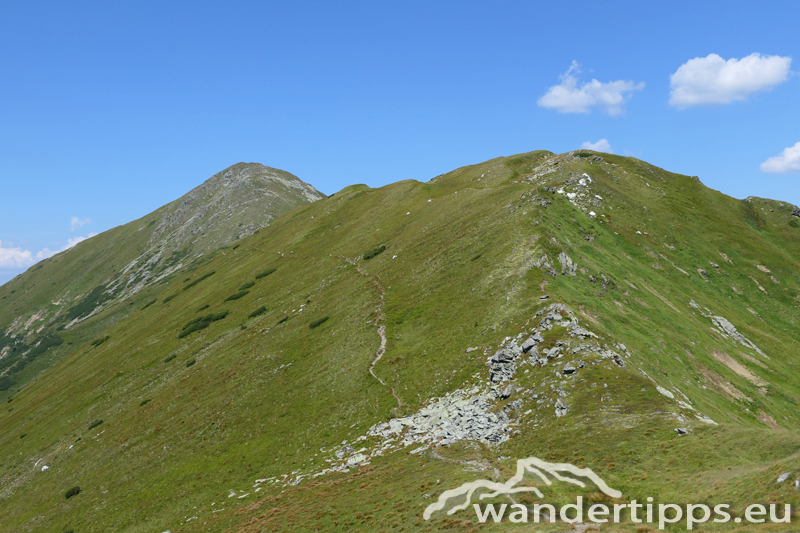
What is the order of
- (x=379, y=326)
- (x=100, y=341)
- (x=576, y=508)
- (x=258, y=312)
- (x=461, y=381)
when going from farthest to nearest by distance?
(x=100, y=341) < (x=258, y=312) < (x=379, y=326) < (x=461, y=381) < (x=576, y=508)

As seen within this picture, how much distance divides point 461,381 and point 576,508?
18974mm

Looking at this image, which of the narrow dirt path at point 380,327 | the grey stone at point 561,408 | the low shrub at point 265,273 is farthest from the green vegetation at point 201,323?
the grey stone at point 561,408

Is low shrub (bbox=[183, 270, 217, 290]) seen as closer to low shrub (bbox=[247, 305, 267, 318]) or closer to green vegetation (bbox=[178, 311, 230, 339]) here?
green vegetation (bbox=[178, 311, 230, 339])

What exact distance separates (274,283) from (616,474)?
280ft

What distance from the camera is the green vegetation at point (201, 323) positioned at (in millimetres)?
94562

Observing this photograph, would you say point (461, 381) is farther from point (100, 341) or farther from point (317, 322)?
point (100, 341)

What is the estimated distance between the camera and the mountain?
30438 millimetres

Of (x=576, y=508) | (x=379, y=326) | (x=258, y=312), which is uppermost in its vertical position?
(x=258, y=312)

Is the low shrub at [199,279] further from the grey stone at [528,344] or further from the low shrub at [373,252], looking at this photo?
the grey stone at [528,344]

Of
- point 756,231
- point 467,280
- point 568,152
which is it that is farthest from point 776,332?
point 568,152

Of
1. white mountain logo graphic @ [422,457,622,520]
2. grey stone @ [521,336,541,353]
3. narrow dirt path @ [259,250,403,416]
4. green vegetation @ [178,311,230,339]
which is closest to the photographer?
white mountain logo graphic @ [422,457,622,520]

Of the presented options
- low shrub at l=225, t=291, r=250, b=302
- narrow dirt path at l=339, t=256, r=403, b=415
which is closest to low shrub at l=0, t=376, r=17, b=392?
low shrub at l=225, t=291, r=250, b=302

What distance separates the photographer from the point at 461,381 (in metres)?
43.1

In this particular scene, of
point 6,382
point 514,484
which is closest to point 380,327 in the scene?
point 514,484
